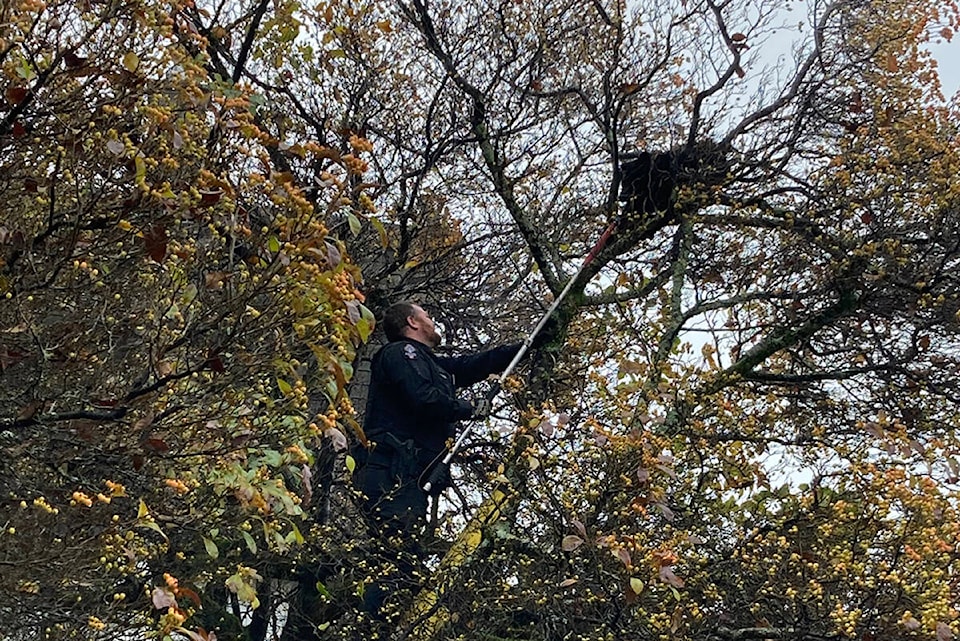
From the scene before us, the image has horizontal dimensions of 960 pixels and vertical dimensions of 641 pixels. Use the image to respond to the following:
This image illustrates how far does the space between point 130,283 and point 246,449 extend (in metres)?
0.71

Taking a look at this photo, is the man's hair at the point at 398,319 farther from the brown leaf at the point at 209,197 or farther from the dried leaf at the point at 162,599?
the dried leaf at the point at 162,599

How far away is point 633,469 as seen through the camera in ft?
14.1

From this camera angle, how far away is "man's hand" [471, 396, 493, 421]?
558 cm

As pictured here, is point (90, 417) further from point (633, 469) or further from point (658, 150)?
point (658, 150)

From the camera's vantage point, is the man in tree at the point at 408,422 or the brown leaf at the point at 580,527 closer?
the brown leaf at the point at 580,527

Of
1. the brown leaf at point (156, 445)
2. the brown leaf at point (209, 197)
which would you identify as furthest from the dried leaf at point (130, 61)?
the brown leaf at point (156, 445)

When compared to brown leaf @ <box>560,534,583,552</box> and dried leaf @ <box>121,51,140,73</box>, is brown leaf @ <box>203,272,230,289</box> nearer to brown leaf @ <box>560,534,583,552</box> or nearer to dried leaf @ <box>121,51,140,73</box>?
dried leaf @ <box>121,51,140,73</box>

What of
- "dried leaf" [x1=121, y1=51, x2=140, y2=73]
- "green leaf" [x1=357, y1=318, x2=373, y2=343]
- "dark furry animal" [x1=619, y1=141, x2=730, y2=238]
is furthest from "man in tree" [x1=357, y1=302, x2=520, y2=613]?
"dried leaf" [x1=121, y1=51, x2=140, y2=73]

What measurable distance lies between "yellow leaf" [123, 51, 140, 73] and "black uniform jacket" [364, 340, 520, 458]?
297 centimetres

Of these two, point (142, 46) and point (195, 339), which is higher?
point (142, 46)

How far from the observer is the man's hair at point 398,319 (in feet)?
20.5

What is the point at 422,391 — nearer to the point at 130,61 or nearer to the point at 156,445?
the point at 156,445

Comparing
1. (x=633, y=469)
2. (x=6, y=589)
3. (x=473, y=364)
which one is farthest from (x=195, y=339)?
(x=473, y=364)

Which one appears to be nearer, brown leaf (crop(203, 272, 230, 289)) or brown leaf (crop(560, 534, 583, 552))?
brown leaf (crop(203, 272, 230, 289))
